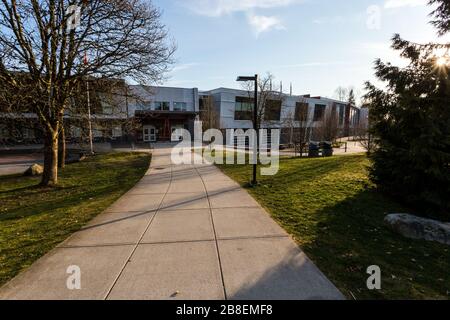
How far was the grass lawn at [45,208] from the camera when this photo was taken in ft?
16.0

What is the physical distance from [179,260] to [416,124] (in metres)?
6.23

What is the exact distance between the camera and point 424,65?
7.08m

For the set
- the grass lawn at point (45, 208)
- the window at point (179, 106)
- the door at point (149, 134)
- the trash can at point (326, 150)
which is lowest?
the grass lawn at point (45, 208)

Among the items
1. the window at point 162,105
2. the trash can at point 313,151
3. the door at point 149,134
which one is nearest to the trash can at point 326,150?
the trash can at point 313,151

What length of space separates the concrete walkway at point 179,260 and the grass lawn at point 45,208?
1.32 feet

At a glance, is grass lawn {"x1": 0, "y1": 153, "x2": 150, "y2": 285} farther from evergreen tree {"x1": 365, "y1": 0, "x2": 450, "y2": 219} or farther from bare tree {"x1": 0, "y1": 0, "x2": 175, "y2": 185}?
evergreen tree {"x1": 365, "y1": 0, "x2": 450, "y2": 219}

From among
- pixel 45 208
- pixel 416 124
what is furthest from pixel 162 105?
pixel 416 124

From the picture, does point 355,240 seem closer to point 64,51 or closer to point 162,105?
point 64,51

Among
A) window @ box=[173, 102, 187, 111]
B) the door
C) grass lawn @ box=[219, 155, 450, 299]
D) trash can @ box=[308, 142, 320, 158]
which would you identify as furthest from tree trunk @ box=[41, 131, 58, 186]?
window @ box=[173, 102, 187, 111]

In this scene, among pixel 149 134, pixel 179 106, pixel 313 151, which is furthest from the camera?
pixel 179 106

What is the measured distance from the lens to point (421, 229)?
547 centimetres

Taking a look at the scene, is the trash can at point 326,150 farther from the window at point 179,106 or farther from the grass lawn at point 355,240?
the window at point 179,106

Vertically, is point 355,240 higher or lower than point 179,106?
lower

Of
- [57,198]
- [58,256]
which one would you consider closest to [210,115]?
[57,198]
